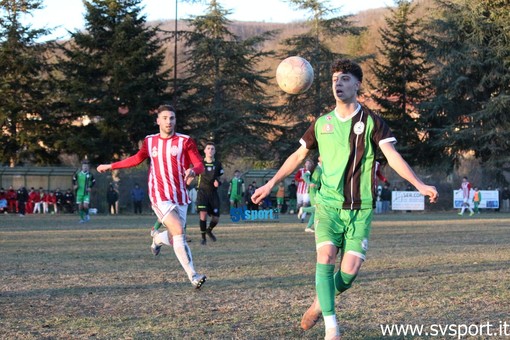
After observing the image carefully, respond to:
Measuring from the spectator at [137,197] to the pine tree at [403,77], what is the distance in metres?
20.8

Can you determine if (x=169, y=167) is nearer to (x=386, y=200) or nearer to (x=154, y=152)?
(x=154, y=152)

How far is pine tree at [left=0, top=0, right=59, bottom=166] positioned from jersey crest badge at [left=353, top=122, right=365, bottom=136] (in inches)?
1728

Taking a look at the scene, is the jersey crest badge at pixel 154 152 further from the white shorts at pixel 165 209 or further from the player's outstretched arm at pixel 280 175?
the player's outstretched arm at pixel 280 175

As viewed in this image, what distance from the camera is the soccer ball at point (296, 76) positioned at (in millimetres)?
9102

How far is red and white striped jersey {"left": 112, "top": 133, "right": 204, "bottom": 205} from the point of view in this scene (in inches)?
374

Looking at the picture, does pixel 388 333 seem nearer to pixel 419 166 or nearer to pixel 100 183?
pixel 100 183

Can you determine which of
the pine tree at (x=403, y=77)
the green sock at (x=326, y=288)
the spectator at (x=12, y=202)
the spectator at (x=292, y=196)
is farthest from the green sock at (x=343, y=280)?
the pine tree at (x=403, y=77)

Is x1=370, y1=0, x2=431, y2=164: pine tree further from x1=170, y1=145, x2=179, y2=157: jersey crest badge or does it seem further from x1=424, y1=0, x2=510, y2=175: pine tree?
x1=170, y1=145, x2=179, y2=157: jersey crest badge

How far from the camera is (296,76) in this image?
29.9 ft

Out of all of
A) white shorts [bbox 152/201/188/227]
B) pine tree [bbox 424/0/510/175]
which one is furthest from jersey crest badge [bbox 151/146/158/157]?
pine tree [bbox 424/0/510/175]

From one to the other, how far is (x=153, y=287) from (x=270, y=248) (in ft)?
19.0

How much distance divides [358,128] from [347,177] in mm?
400

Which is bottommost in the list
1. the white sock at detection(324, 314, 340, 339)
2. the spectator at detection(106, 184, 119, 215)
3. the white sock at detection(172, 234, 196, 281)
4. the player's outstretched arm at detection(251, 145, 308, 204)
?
the white sock at detection(324, 314, 340, 339)

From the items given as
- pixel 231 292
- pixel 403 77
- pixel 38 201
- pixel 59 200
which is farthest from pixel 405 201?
pixel 231 292
